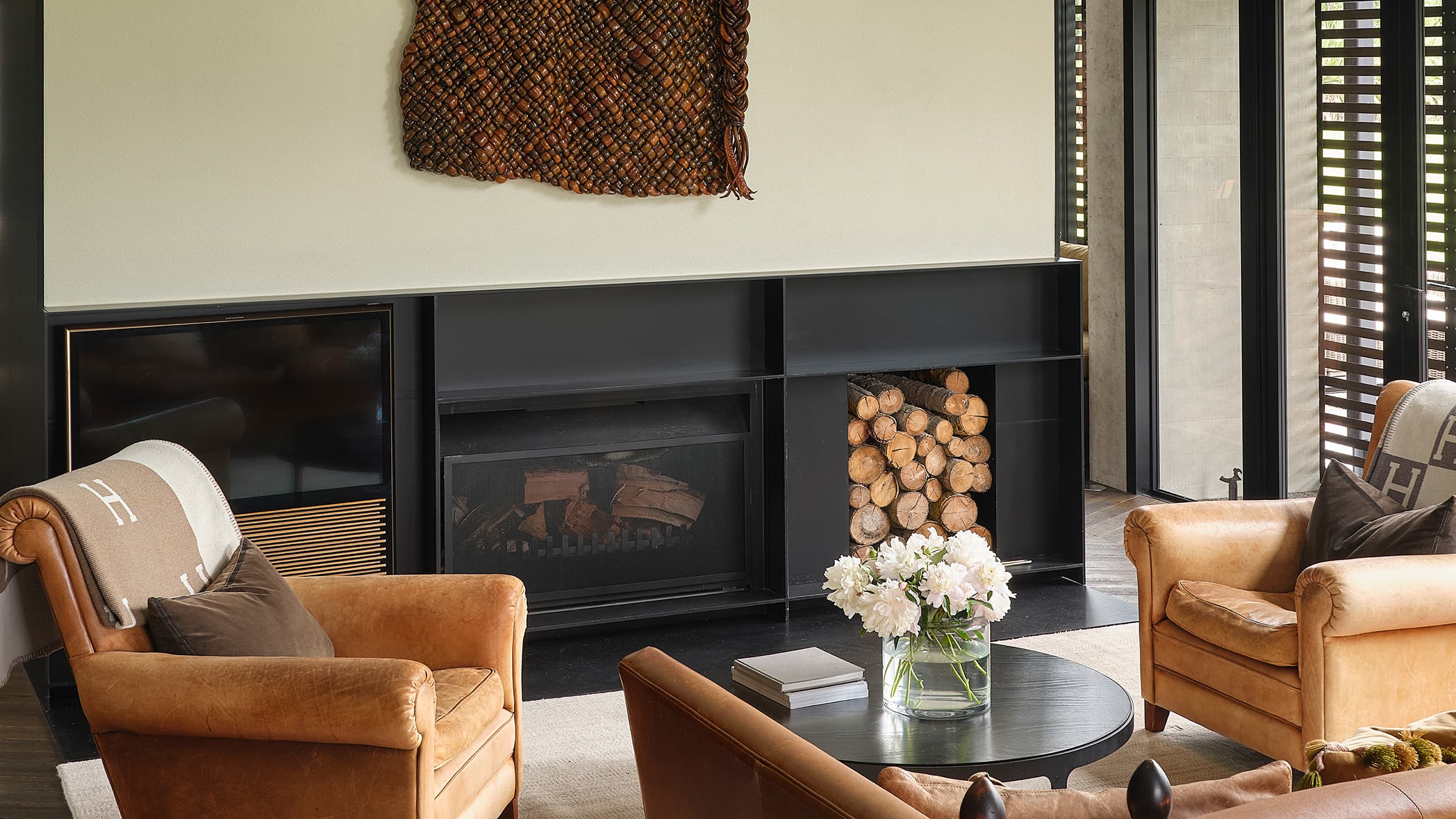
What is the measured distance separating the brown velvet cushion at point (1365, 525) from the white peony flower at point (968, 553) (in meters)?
1.20

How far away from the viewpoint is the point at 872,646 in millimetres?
3531

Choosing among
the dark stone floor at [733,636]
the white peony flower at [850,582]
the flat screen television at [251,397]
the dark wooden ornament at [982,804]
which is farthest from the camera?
the dark stone floor at [733,636]

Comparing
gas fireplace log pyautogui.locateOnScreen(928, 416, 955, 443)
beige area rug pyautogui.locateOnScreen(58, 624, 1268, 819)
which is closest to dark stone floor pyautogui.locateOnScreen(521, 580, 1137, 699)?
beige area rug pyautogui.locateOnScreen(58, 624, 1268, 819)

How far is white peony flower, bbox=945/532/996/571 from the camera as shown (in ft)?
9.94

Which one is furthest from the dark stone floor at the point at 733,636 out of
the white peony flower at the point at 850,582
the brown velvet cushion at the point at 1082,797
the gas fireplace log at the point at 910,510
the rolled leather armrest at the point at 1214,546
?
the brown velvet cushion at the point at 1082,797

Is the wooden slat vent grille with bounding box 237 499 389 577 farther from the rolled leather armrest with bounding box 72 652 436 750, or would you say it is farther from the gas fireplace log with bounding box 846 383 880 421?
the gas fireplace log with bounding box 846 383 880 421

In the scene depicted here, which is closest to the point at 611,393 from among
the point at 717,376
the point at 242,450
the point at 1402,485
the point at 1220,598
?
the point at 717,376

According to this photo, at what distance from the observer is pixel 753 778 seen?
1.86 m

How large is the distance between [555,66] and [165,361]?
1495mm

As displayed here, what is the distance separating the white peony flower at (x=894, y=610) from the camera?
9.82ft

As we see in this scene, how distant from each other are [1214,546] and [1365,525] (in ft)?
1.23

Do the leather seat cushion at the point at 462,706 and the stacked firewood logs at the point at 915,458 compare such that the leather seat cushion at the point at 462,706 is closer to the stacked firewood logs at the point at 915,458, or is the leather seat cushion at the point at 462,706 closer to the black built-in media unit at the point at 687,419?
the black built-in media unit at the point at 687,419

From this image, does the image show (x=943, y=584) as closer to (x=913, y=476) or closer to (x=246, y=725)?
(x=246, y=725)

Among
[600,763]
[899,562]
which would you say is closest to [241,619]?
[600,763]
